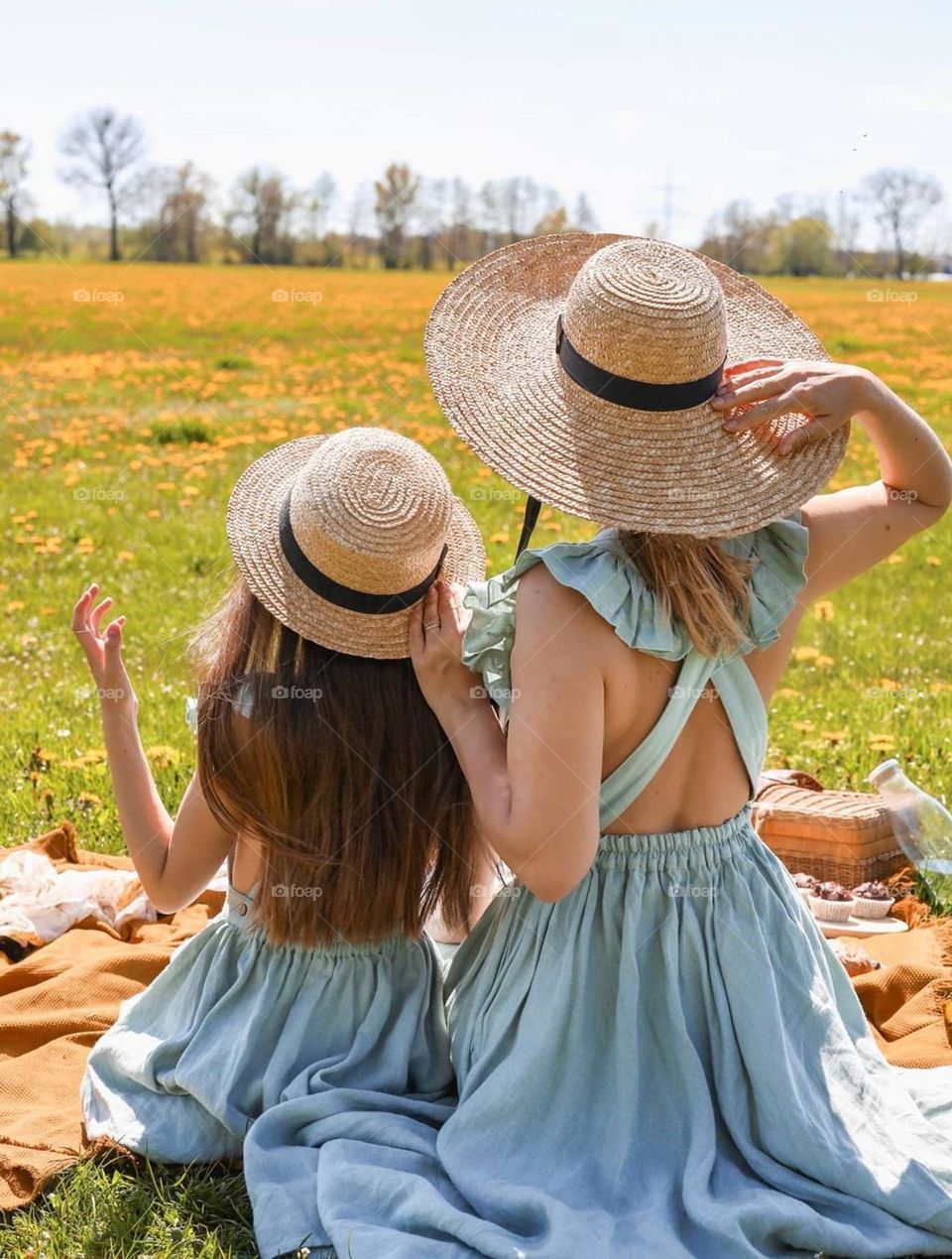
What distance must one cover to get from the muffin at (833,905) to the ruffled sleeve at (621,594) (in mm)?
1598

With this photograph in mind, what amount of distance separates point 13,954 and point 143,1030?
3.21ft

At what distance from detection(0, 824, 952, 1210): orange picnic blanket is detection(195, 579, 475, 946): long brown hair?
2.03 feet

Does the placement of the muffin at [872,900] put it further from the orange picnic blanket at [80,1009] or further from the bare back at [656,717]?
the bare back at [656,717]

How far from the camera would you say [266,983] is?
103 inches

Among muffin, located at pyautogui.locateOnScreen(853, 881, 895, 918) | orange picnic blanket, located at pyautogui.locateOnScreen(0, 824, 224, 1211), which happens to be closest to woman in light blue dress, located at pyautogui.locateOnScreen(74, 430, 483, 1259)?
orange picnic blanket, located at pyautogui.locateOnScreen(0, 824, 224, 1211)

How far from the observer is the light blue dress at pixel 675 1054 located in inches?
87.5

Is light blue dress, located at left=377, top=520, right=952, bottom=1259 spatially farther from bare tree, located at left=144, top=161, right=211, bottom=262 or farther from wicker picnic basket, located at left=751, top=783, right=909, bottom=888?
bare tree, located at left=144, top=161, right=211, bottom=262

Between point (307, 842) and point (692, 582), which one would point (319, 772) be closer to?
point (307, 842)

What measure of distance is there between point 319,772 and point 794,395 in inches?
40.8

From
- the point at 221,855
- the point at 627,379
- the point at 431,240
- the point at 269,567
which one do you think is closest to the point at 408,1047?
the point at 221,855

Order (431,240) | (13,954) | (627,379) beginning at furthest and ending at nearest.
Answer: (431,240) < (13,954) < (627,379)

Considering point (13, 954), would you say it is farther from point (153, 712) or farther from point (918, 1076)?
point (918, 1076)
